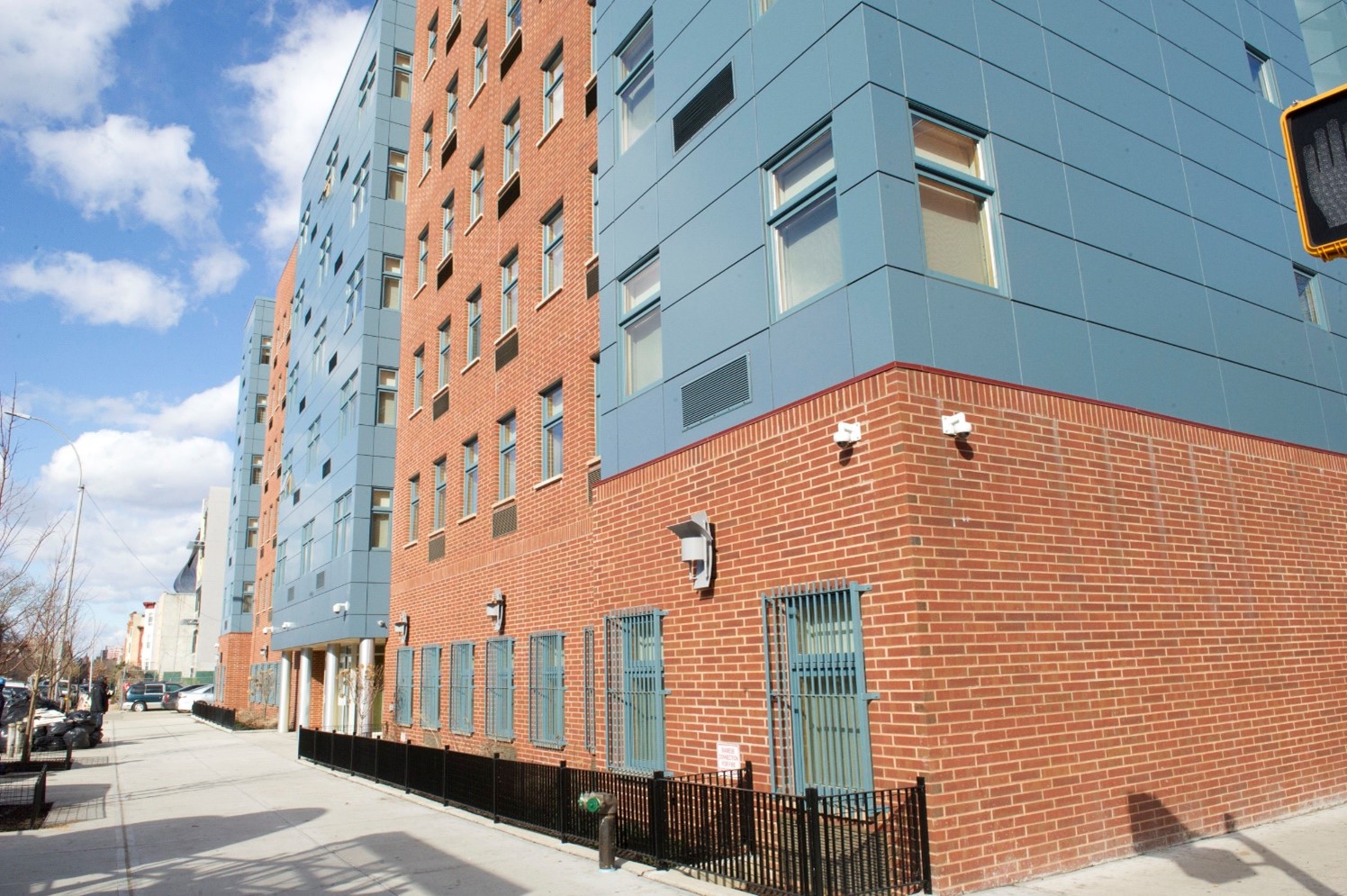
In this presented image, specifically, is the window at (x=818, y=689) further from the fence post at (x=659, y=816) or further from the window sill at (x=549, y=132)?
the window sill at (x=549, y=132)

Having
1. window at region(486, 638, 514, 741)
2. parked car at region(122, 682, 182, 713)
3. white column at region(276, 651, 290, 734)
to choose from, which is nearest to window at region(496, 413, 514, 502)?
window at region(486, 638, 514, 741)

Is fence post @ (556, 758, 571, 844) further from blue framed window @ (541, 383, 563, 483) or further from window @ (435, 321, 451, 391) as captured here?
window @ (435, 321, 451, 391)

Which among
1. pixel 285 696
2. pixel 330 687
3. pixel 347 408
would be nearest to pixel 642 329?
pixel 347 408

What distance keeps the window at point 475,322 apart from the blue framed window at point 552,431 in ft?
14.2

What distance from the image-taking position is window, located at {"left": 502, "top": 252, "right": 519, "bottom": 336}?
19.6 metres

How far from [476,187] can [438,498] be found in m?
7.53

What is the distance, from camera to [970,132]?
9906mm

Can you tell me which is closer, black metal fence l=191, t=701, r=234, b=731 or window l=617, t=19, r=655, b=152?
window l=617, t=19, r=655, b=152

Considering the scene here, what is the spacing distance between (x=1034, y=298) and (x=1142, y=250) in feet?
7.88

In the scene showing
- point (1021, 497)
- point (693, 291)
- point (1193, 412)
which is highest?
point (693, 291)

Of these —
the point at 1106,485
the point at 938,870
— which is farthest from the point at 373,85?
the point at 938,870

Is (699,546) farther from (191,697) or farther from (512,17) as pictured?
(191,697)

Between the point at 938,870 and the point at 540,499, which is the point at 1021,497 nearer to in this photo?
the point at 938,870

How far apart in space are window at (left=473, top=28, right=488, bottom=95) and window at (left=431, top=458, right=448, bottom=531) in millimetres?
9171
